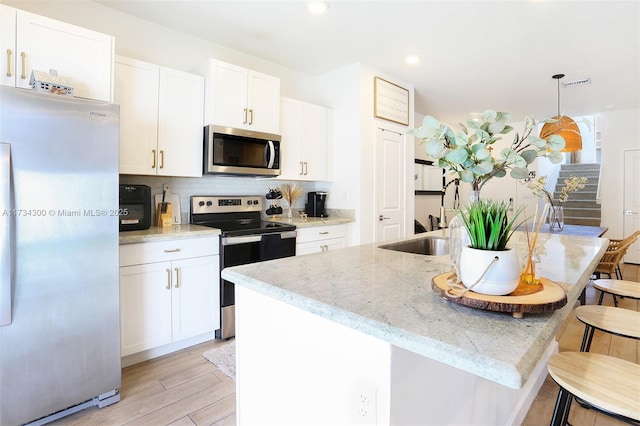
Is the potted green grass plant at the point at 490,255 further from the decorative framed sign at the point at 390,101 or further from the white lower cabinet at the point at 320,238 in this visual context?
the decorative framed sign at the point at 390,101

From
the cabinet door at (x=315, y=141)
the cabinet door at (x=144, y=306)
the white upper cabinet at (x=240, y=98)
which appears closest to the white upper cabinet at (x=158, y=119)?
the white upper cabinet at (x=240, y=98)

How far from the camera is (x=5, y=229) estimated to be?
1533mm

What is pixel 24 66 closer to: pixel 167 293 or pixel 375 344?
pixel 167 293

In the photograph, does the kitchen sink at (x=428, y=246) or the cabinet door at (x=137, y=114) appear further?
the cabinet door at (x=137, y=114)

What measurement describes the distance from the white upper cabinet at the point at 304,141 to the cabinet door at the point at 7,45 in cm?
204

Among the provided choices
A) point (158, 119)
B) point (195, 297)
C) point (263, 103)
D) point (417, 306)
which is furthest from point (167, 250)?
point (417, 306)

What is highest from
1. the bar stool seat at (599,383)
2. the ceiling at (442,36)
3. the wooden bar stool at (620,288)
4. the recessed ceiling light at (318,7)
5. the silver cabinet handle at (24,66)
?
the ceiling at (442,36)

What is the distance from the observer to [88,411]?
1845 mm

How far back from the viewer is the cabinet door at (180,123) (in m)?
2.62

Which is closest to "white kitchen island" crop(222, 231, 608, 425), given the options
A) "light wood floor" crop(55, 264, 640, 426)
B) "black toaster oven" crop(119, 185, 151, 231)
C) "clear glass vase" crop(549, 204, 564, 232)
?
"light wood floor" crop(55, 264, 640, 426)

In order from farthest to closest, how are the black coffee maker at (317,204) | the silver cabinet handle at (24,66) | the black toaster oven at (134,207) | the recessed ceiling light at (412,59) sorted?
the black coffee maker at (317,204), the recessed ceiling light at (412,59), the black toaster oven at (134,207), the silver cabinet handle at (24,66)

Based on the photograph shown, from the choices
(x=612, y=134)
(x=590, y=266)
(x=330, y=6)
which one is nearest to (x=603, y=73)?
(x=612, y=134)

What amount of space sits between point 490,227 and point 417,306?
27cm

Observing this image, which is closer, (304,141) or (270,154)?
(270,154)
